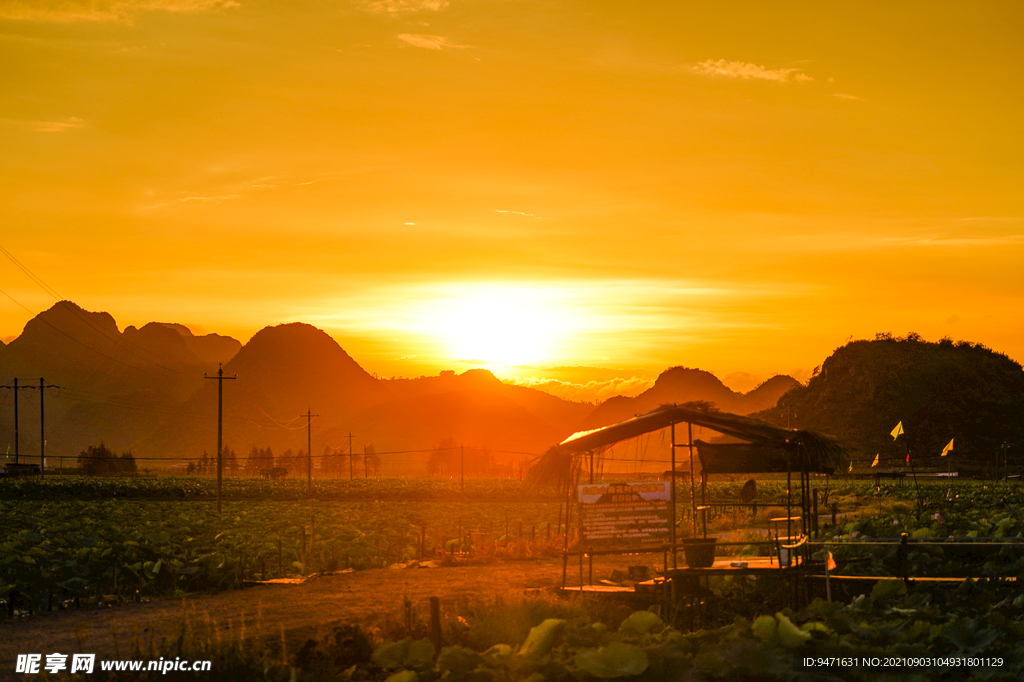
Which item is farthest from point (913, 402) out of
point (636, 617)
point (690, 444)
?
point (636, 617)

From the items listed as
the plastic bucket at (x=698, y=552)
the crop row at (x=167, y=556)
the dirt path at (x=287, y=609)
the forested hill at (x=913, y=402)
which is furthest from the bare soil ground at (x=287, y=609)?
the forested hill at (x=913, y=402)

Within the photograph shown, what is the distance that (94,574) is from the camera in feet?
64.5

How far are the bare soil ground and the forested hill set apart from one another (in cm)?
11859

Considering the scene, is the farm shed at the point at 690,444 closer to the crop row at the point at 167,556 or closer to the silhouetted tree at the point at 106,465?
the crop row at the point at 167,556

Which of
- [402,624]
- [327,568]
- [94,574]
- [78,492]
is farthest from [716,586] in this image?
[78,492]

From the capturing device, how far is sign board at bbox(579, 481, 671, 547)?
17.8m

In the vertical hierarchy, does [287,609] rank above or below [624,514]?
below

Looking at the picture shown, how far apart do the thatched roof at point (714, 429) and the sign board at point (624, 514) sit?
97cm

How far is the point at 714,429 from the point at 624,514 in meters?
2.44

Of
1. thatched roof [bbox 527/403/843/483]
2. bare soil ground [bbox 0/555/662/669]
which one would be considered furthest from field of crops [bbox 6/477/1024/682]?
thatched roof [bbox 527/403/843/483]

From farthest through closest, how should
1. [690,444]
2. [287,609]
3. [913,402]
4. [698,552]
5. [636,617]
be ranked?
1. [913,402]
2. [690,444]
3. [287,609]
4. [698,552]
5. [636,617]

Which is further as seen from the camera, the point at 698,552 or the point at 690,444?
the point at 690,444

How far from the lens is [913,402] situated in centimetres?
14812
